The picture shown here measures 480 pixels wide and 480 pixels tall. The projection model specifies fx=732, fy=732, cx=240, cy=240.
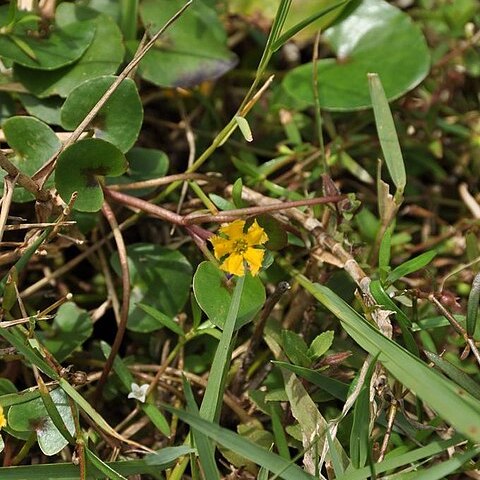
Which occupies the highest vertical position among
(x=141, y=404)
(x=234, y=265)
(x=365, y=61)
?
(x=365, y=61)

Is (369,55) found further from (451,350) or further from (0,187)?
(0,187)

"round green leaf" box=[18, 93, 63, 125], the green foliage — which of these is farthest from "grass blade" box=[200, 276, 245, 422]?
"round green leaf" box=[18, 93, 63, 125]

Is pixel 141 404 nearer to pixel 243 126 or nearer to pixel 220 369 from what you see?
pixel 220 369

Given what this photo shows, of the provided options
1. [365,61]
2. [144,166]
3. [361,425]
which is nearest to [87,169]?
[144,166]

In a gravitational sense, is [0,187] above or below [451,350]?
above

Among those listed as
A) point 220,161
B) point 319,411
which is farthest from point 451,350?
point 220,161

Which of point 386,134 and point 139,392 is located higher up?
point 386,134

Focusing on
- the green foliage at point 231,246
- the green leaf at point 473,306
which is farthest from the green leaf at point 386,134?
the green leaf at point 473,306
